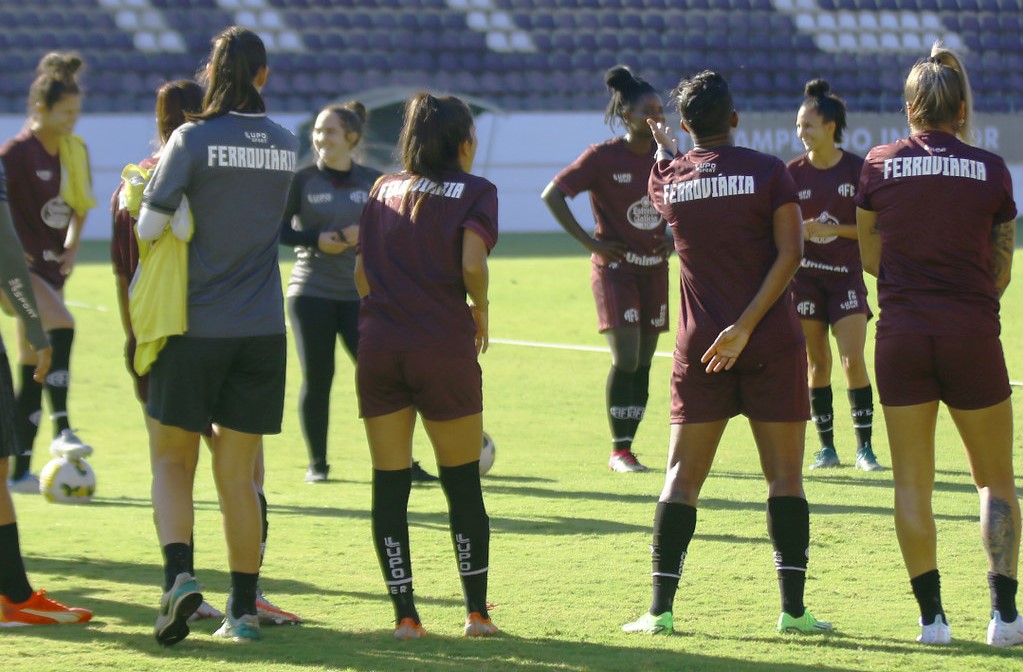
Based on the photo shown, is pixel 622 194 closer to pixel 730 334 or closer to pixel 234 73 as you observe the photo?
pixel 730 334

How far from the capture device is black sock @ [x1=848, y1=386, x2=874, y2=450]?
795 cm

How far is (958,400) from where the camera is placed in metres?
4.62

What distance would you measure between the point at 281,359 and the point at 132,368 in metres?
0.66

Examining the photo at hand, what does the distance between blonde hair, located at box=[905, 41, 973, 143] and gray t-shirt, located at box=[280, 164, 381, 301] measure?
12.0ft

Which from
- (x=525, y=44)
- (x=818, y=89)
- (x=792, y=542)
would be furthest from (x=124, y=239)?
(x=525, y=44)

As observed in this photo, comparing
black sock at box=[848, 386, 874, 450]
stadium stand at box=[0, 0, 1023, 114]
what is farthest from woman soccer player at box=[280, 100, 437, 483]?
stadium stand at box=[0, 0, 1023, 114]

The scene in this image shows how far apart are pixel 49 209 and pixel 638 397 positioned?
344 cm

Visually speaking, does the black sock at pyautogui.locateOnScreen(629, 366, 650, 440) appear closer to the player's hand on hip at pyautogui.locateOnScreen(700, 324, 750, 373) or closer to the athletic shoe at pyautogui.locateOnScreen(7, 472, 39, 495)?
the athletic shoe at pyautogui.locateOnScreen(7, 472, 39, 495)

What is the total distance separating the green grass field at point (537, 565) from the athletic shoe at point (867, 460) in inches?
6.4

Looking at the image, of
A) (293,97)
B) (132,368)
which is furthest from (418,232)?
(293,97)

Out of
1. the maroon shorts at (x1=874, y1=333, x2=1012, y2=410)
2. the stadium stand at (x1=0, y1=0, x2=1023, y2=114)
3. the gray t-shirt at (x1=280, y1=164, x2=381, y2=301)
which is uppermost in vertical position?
the stadium stand at (x1=0, y1=0, x2=1023, y2=114)

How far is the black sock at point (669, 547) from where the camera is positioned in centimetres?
481

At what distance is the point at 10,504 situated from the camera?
16.8 ft

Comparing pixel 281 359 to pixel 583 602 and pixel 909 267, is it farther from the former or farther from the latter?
pixel 909 267
